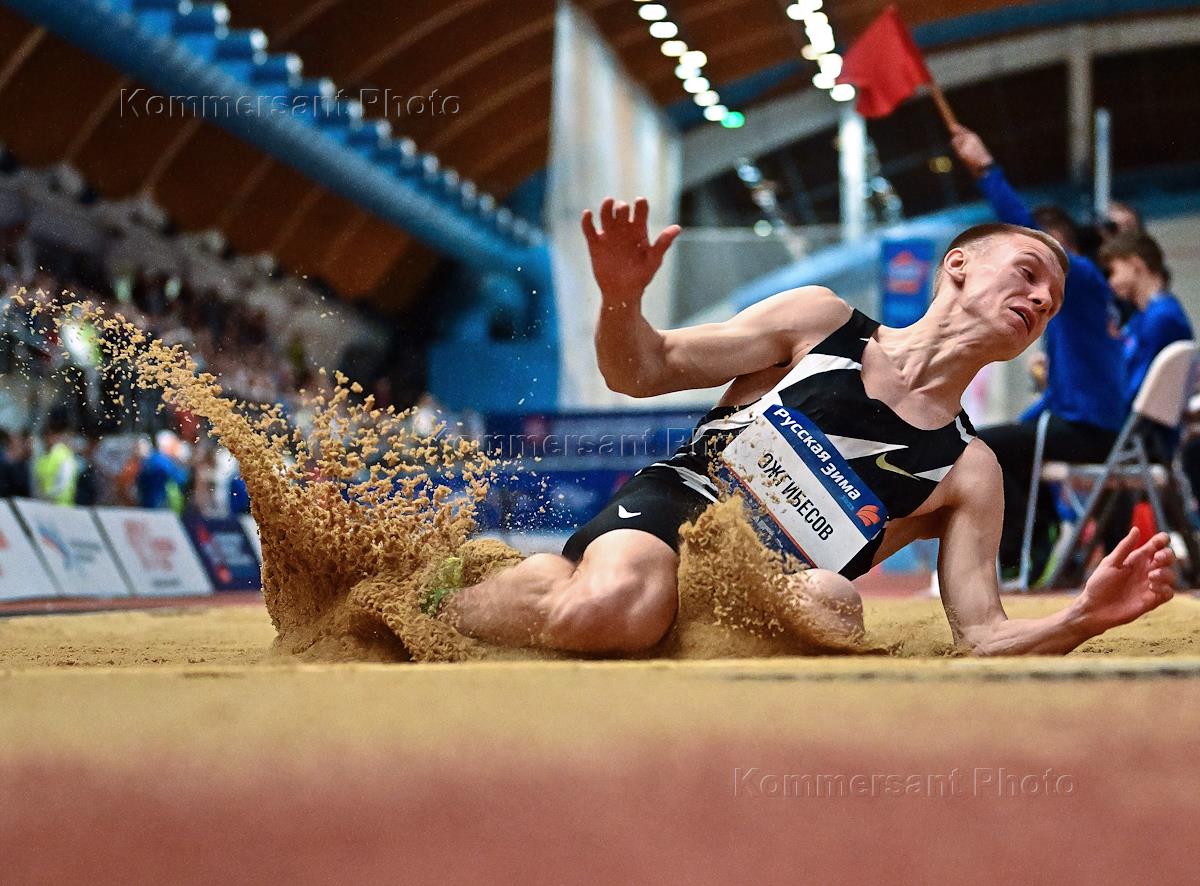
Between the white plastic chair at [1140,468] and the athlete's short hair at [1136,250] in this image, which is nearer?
the white plastic chair at [1140,468]

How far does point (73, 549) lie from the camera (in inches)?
335

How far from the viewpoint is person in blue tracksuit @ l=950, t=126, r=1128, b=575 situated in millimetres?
5465

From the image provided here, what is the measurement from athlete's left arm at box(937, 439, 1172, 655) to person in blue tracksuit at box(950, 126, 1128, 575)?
2.95m

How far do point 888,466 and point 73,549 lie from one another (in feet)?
23.3

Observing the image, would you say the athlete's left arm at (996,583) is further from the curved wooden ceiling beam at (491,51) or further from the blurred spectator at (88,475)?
the curved wooden ceiling beam at (491,51)

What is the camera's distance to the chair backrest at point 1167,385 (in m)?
5.80

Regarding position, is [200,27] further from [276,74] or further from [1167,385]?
[1167,385]

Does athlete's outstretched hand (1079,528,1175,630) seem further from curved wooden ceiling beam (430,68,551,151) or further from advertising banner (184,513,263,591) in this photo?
curved wooden ceiling beam (430,68,551,151)

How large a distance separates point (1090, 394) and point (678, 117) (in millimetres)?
16028

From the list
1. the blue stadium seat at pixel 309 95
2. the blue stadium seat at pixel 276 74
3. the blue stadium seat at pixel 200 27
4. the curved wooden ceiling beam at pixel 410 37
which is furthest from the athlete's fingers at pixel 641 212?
the curved wooden ceiling beam at pixel 410 37

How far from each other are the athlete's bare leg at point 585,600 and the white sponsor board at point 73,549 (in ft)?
21.5

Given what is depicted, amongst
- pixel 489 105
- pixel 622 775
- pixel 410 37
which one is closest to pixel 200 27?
pixel 410 37

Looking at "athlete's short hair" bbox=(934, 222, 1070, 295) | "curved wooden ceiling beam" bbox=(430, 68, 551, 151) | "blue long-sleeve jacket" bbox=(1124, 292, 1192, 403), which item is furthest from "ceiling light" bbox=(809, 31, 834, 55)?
"athlete's short hair" bbox=(934, 222, 1070, 295)

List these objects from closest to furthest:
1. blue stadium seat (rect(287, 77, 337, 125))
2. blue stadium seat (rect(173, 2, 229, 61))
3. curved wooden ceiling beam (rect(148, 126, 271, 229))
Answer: blue stadium seat (rect(173, 2, 229, 61)), blue stadium seat (rect(287, 77, 337, 125)), curved wooden ceiling beam (rect(148, 126, 271, 229))
